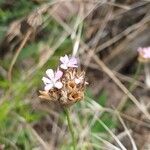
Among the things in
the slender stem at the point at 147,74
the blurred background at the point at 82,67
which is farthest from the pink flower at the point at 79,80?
the slender stem at the point at 147,74

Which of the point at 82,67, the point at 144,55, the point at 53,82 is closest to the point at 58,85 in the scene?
the point at 53,82

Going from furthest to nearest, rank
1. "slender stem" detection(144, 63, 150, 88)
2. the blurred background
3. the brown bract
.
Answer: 1. "slender stem" detection(144, 63, 150, 88)
2. the blurred background
3. the brown bract

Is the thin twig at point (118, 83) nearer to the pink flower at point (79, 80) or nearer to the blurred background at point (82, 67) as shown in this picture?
the blurred background at point (82, 67)

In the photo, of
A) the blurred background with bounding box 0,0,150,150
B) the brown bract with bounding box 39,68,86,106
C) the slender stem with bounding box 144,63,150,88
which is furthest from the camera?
the slender stem with bounding box 144,63,150,88

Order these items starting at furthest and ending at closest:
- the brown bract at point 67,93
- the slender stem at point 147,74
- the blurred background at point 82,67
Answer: the slender stem at point 147,74
the blurred background at point 82,67
the brown bract at point 67,93

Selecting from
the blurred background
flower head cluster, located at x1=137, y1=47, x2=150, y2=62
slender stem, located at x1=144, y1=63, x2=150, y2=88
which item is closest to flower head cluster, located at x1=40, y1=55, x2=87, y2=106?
the blurred background

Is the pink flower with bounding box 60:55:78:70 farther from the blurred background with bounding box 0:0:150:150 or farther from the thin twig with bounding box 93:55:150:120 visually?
the thin twig with bounding box 93:55:150:120

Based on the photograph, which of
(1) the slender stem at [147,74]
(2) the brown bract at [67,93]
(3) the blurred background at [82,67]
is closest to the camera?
(2) the brown bract at [67,93]
